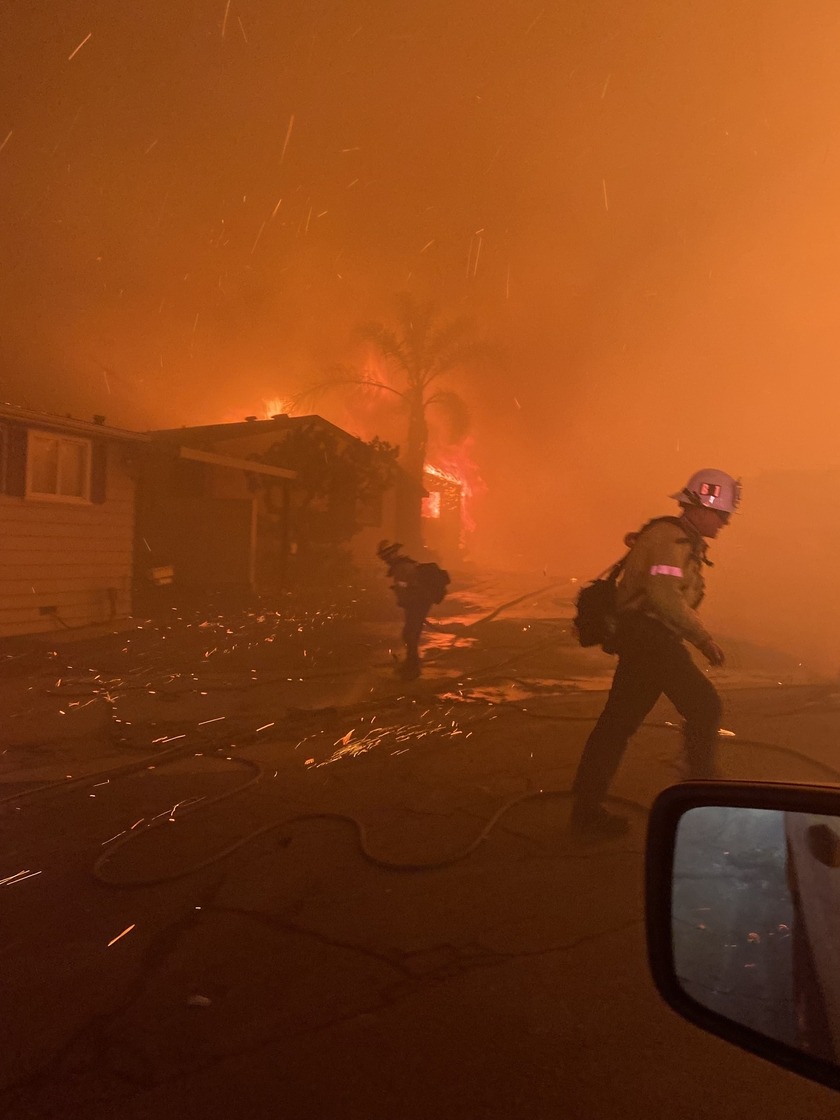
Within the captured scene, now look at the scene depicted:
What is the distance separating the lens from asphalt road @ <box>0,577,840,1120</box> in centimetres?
241

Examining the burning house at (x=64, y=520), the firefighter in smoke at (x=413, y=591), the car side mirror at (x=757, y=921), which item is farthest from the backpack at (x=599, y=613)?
the burning house at (x=64, y=520)

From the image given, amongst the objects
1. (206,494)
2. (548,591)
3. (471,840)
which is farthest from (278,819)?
(548,591)

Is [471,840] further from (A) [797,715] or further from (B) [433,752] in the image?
(A) [797,715]

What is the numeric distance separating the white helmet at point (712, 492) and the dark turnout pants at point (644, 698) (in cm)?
77

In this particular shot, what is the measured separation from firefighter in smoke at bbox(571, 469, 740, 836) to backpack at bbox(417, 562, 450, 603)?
18.0 feet

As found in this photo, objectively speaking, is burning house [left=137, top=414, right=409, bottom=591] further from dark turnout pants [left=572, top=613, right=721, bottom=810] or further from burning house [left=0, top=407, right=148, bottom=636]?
dark turnout pants [left=572, top=613, right=721, bottom=810]

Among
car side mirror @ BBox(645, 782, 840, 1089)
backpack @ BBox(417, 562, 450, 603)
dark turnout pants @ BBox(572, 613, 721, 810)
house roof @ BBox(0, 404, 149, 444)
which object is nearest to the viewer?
car side mirror @ BBox(645, 782, 840, 1089)

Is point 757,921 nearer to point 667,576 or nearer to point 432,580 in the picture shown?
point 667,576

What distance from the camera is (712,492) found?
4516 millimetres

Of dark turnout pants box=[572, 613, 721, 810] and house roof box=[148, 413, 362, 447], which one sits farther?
house roof box=[148, 413, 362, 447]

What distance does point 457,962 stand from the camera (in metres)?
3.16

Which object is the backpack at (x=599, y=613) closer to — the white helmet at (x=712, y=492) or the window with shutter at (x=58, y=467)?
the white helmet at (x=712, y=492)

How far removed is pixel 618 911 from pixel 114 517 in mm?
13670

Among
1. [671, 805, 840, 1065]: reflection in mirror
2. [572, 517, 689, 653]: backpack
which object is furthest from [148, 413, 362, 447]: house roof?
[671, 805, 840, 1065]: reflection in mirror
